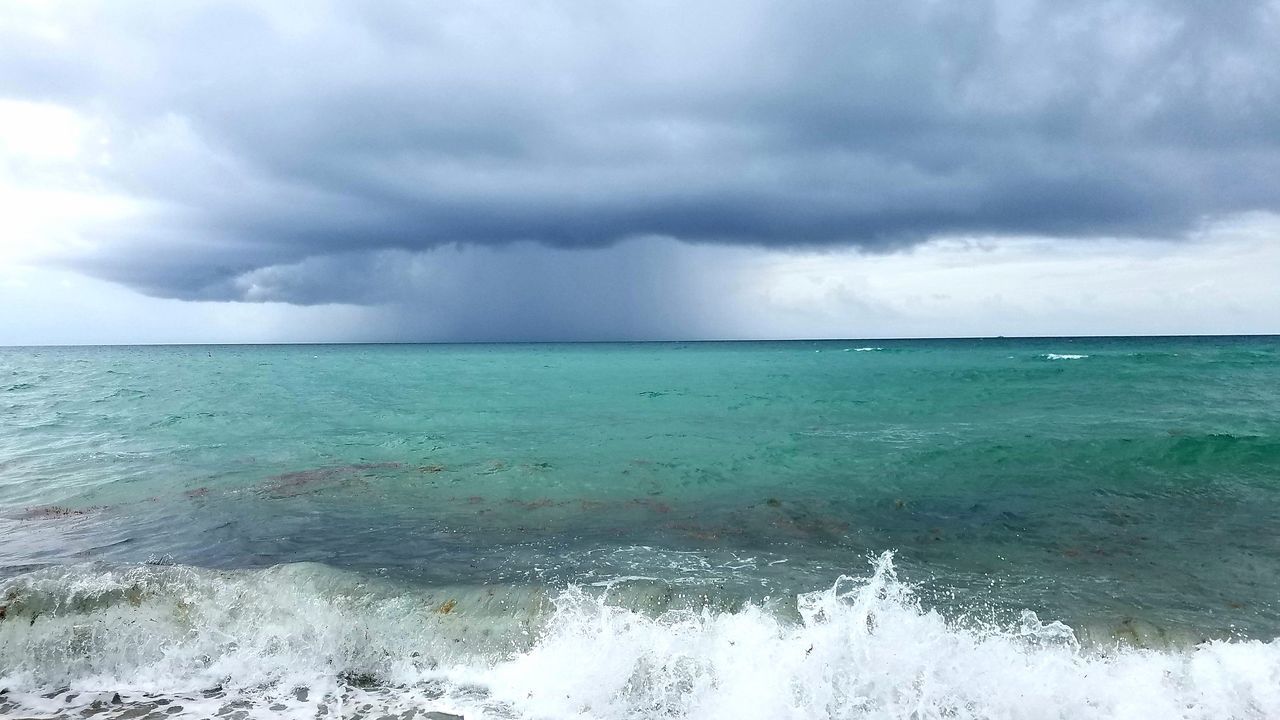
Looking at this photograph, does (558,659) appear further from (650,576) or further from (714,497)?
(714,497)

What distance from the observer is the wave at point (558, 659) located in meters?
7.11

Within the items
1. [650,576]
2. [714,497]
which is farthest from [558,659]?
[714,497]

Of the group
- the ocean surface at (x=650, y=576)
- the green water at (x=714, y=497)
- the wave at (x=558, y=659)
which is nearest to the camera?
the wave at (x=558, y=659)

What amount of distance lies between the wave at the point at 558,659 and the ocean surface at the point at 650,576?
1.3 inches

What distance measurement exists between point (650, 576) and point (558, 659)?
2.66 m

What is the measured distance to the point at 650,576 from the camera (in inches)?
405

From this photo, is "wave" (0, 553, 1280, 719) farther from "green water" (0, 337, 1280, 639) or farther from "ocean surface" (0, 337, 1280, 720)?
"green water" (0, 337, 1280, 639)

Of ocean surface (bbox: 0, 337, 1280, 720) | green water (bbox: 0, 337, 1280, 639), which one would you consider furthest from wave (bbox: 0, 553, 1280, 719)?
green water (bbox: 0, 337, 1280, 639)

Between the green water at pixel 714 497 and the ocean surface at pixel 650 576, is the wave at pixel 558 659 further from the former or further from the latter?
the green water at pixel 714 497

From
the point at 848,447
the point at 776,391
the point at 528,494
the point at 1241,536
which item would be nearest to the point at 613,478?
the point at 528,494

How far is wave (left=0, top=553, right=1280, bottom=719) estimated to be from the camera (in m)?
7.11

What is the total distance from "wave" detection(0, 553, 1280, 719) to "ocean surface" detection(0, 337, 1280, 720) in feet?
0.11

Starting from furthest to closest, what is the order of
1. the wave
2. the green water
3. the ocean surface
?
the green water, the ocean surface, the wave

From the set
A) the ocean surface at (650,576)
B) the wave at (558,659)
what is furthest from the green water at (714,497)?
the wave at (558,659)
